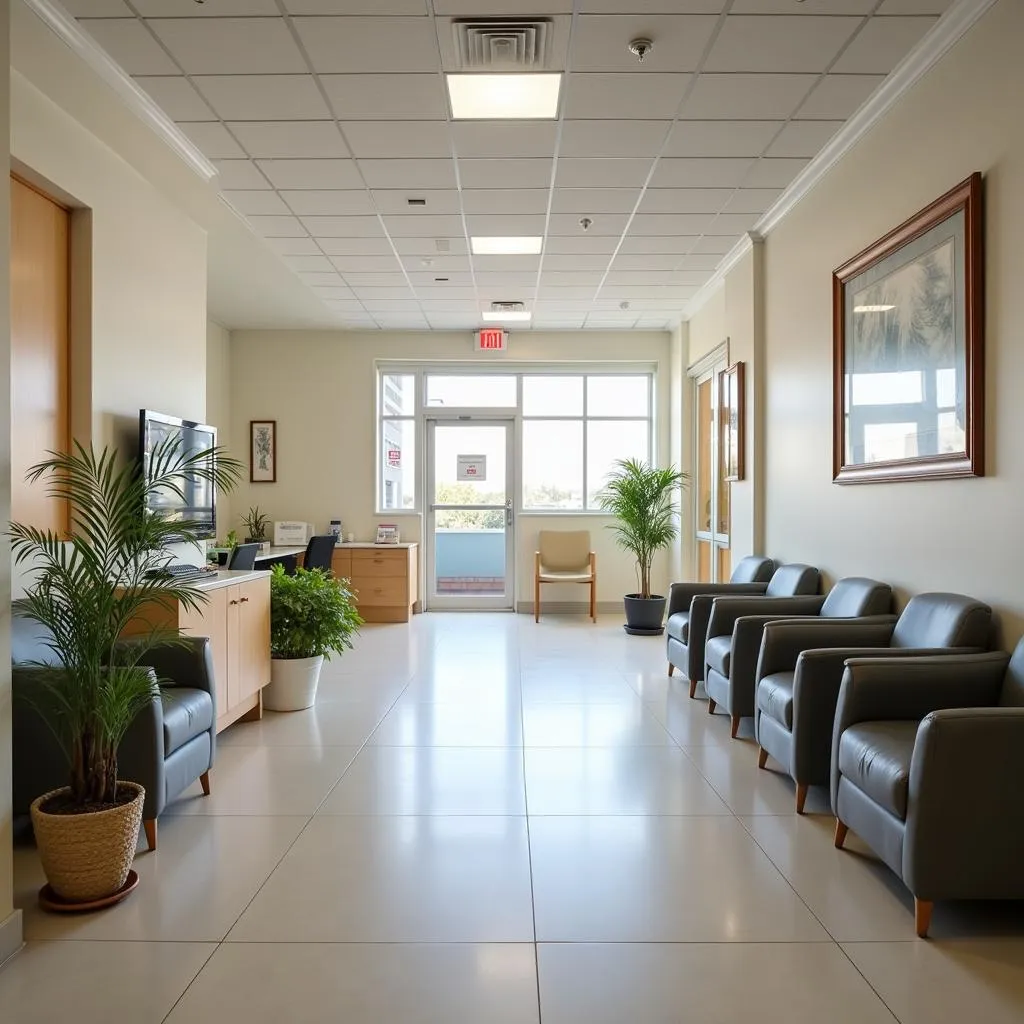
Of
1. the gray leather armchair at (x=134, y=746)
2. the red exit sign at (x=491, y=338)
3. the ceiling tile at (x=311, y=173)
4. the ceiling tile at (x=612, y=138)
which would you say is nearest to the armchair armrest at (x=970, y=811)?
the gray leather armchair at (x=134, y=746)

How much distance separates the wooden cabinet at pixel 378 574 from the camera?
891cm

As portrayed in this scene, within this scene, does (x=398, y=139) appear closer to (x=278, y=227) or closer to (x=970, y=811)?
(x=278, y=227)

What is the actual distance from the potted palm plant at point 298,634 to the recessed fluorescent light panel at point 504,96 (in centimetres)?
291

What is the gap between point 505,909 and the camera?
100 inches

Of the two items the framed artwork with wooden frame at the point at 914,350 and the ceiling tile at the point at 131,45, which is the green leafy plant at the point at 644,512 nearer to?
the framed artwork with wooden frame at the point at 914,350

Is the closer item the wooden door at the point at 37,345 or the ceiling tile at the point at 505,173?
the wooden door at the point at 37,345

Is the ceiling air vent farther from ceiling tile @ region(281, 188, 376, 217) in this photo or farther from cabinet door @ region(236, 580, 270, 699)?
cabinet door @ region(236, 580, 270, 699)

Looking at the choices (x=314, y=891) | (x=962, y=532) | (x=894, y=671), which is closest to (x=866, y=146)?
(x=962, y=532)

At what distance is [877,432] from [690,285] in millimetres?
3842

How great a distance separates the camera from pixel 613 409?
995 cm

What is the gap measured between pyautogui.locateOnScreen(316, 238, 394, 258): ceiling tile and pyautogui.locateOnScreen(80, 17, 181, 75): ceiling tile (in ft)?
8.29

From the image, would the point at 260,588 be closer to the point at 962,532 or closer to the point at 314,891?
the point at 314,891

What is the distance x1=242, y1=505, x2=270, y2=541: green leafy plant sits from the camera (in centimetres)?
938

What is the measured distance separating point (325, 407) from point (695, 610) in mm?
5871
